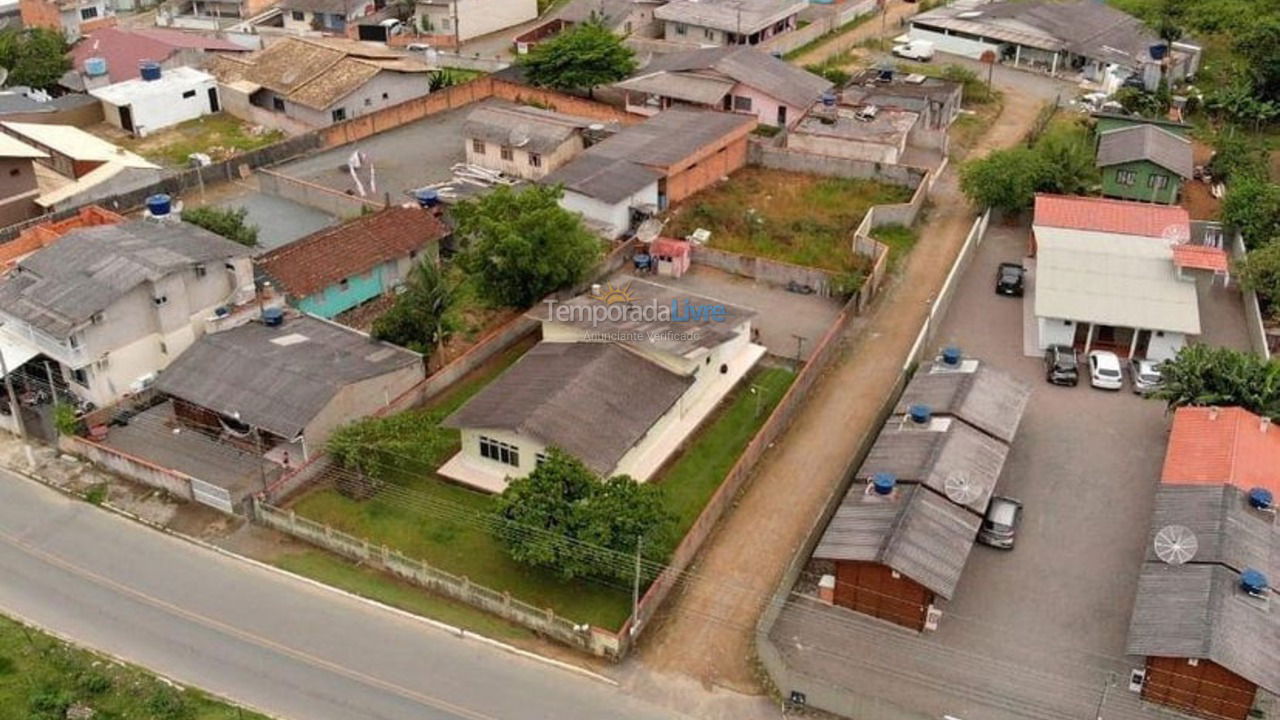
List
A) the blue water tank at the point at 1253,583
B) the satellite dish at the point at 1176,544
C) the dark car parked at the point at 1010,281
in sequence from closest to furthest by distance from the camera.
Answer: the blue water tank at the point at 1253,583 → the satellite dish at the point at 1176,544 → the dark car parked at the point at 1010,281

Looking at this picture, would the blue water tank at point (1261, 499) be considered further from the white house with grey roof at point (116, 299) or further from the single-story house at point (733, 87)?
the single-story house at point (733, 87)

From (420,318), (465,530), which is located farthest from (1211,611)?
(420,318)

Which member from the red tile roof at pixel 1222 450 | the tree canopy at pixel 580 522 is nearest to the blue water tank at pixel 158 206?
the tree canopy at pixel 580 522

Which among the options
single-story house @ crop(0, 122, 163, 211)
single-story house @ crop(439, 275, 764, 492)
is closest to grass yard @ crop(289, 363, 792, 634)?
single-story house @ crop(439, 275, 764, 492)

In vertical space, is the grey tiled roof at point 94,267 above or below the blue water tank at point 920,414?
above

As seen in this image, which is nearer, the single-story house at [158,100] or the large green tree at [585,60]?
the single-story house at [158,100]

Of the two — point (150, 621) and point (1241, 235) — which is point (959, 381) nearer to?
point (1241, 235)

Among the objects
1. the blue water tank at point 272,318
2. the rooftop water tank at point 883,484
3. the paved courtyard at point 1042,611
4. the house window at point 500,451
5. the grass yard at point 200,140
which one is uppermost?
the blue water tank at point 272,318

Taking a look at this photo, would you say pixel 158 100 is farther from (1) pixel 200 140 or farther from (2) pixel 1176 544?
(2) pixel 1176 544
